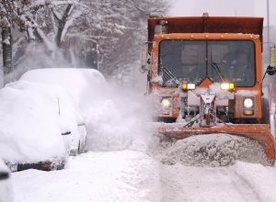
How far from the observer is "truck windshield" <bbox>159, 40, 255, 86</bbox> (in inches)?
404

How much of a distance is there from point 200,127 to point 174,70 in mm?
1625

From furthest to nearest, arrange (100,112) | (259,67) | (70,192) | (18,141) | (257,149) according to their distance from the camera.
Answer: (100,112), (259,67), (257,149), (18,141), (70,192)

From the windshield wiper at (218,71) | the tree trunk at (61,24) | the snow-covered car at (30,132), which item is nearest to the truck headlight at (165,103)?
the windshield wiper at (218,71)

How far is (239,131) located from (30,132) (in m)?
3.45

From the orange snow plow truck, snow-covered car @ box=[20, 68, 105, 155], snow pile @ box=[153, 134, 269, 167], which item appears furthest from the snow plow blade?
snow-covered car @ box=[20, 68, 105, 155]

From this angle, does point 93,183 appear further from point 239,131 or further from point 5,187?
point 5,187

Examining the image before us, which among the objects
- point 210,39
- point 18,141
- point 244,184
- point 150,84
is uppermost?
point 210,39

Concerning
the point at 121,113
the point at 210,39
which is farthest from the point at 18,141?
the point at 121,113

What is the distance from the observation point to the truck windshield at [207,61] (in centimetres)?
1027

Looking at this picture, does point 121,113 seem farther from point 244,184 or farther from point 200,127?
point 244,184

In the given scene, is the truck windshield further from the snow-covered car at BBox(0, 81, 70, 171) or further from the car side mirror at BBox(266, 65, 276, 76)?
the snow-covered car at BBox(0, 81, 70, 171)

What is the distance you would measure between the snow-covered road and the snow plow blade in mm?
445

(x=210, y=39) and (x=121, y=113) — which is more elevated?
(x=210, y=39)

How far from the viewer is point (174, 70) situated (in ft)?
34.2
